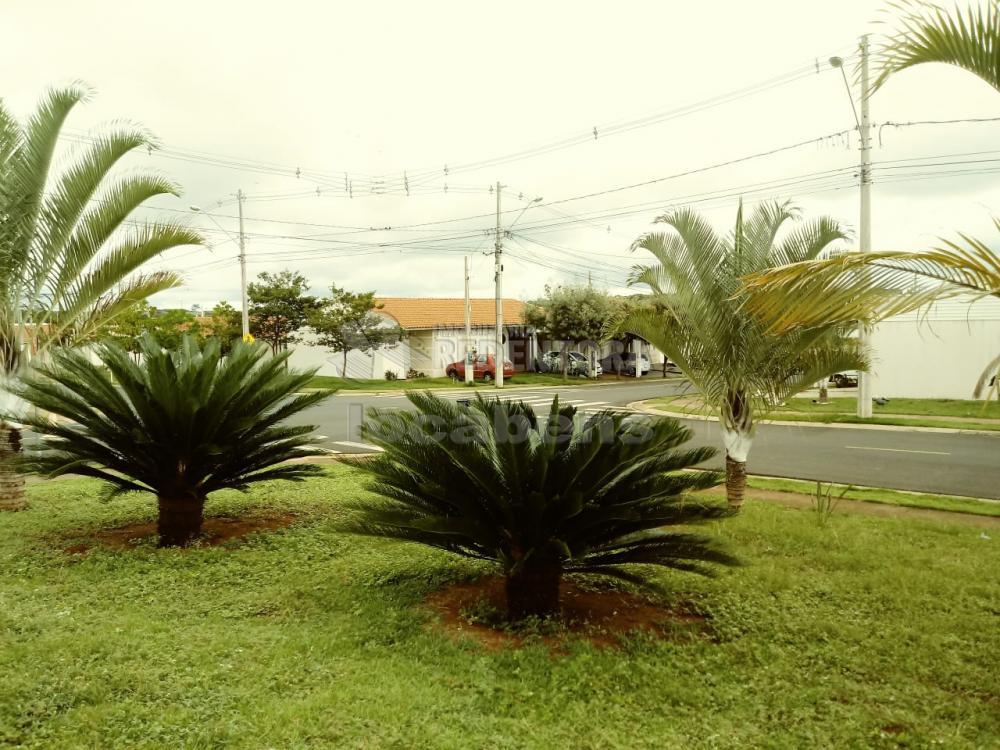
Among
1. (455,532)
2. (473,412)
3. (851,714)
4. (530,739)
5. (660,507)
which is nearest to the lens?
(530,739)

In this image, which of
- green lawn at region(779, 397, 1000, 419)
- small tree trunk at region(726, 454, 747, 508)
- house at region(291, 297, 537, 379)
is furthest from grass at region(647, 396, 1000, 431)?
house at region(291, 297, 537, 379)

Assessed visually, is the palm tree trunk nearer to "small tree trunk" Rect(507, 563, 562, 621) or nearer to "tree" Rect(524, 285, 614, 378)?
"small tree trunk" Rect(507, 563, 562, 621)

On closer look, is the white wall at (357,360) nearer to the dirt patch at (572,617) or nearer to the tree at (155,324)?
the tree at (155,324)

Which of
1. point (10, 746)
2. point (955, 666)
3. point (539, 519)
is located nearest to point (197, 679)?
point (10, 746)

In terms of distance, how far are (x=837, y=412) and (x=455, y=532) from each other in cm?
1557

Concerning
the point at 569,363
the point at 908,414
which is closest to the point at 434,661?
the point at 908,414

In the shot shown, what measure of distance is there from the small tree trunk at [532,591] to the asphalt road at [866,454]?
2.53 metres

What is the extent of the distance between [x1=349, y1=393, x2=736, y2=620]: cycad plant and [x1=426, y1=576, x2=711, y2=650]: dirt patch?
0.58 feet

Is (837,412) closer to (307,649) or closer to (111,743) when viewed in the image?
(307,649)

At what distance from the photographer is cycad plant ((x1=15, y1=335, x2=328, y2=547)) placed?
5.57 meters

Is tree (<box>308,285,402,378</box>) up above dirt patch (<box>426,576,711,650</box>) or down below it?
above

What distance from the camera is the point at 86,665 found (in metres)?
3.45

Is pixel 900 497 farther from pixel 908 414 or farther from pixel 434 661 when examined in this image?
pixel 908 414

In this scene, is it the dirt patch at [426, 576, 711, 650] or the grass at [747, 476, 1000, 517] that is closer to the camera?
the dirt patch at [426, 576, 711, 650]
